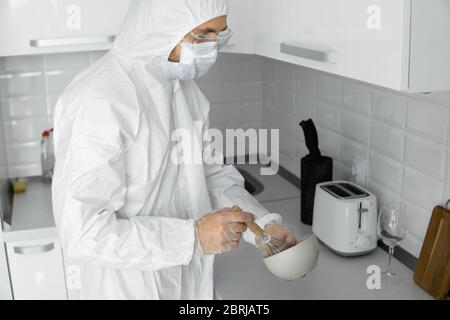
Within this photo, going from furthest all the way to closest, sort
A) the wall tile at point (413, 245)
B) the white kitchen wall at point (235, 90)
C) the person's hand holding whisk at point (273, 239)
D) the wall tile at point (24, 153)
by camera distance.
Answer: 1. the white kitchen wall at point (235, 90)
2. the wall tile at point (24, 153)
3. the wall tile at point (413, 245)
4. the person's hand holding whisk at point (273, 239)

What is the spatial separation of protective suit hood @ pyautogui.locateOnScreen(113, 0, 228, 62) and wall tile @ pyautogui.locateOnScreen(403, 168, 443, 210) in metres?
0.67

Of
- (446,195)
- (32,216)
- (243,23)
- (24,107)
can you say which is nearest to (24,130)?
(24,107)

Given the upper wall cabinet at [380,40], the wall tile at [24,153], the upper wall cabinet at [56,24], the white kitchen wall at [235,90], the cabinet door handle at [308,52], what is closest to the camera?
the upper wall cabinet at [380,40]

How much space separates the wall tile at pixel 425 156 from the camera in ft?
4.57

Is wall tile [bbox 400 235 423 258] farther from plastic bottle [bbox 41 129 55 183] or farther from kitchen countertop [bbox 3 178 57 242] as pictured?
plastic bottle [bbox 41 129 55 183]

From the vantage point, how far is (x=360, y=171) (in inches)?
69.1

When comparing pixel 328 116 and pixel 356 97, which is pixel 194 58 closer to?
pixel 356 97

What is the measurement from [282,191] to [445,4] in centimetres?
126

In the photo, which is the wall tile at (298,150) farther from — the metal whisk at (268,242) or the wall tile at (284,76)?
the metal whisk at (268,242)

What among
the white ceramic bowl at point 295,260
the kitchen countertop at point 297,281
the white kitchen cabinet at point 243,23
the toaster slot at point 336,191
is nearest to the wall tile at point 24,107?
the kitchen countertop at point 297,281

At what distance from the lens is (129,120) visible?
1.28 m

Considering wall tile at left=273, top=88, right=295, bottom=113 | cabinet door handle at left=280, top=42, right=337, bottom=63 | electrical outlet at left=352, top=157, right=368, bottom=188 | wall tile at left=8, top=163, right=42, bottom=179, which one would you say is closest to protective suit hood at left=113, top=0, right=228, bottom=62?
cabinet door handle at left=280, top=42, right=337, bottom=63

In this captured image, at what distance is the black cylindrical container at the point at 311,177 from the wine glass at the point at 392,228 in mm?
340

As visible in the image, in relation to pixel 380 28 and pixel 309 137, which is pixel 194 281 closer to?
pixel 309 137
